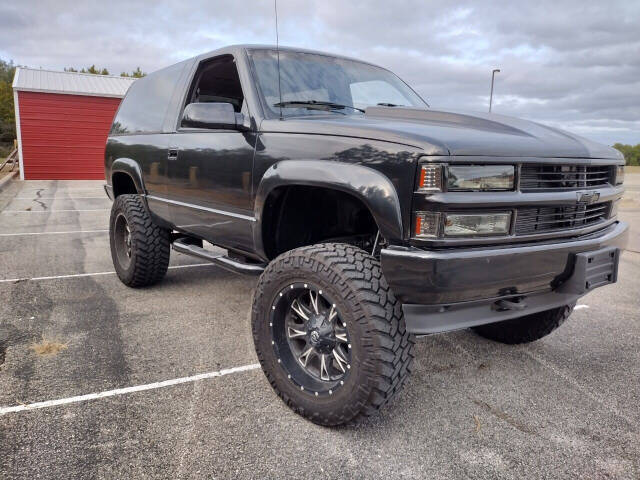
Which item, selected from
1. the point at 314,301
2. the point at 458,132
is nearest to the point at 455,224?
the point at 458,132

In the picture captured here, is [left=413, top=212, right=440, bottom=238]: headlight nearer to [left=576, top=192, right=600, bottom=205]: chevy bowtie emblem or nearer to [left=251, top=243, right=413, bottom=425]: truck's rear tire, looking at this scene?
[left=251, top=243, right=413, bottom=425]: truck's rear tire

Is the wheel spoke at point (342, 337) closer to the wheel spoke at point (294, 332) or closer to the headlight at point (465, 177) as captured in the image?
the wheel spoke at point (294, 332)

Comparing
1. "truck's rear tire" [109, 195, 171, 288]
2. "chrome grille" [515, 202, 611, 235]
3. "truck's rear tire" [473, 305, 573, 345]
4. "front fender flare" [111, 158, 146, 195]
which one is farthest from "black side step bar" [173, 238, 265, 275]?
"truck's rear tire" [473, 305, 573, 345]

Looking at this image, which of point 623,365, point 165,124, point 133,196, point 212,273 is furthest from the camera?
point 212,273

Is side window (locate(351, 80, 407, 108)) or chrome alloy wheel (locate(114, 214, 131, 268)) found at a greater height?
side window (locate(351, 80, 407, 108))

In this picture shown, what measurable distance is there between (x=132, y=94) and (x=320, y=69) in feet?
8.14

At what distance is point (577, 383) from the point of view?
3066 millimetres

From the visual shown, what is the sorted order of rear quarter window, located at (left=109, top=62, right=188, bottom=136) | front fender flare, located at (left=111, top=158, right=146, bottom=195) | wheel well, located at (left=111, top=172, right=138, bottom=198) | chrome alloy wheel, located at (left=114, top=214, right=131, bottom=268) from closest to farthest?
1. rear quarter window, located at (left=109, top=62, right=188, bottom=136)
2. front fender flare, located at (left=111, top=158, right=146, bottom=195)
3. chrome alloy wheel, located at (left=114, top=214, right=131, bottom=268)
4. wheel well, located at (left=111, top=172, right=138, bottom=198)

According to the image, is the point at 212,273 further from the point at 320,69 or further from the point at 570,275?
the point at 570,275

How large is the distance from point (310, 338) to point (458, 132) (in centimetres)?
124

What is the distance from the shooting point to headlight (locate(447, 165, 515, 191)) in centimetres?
215

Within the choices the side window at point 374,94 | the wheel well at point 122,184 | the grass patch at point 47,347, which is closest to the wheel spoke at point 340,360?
the side window at point 374,94

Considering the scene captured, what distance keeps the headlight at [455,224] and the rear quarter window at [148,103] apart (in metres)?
2.83

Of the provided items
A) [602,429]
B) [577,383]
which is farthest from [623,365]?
Result: [602,429]
